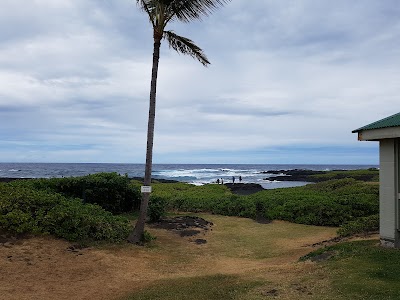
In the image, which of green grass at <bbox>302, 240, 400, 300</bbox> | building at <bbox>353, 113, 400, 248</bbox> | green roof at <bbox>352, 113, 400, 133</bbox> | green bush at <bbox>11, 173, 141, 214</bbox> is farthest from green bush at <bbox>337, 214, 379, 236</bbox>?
green bush at <bbox>11, 173, 141, 214</bbox>

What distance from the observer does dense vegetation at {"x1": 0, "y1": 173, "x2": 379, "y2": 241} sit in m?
11.1

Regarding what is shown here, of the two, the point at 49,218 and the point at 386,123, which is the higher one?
the point at 386,123

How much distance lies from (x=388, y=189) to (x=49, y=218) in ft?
29.2

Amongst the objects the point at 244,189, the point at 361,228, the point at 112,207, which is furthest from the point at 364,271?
the point at 244,189

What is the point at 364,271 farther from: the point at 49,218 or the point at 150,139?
the point at 49,218

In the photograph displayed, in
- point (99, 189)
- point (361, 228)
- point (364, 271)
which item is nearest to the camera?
point (364, 271)

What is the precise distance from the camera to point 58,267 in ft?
30.4

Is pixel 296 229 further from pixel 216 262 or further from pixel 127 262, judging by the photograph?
pixel 127 262

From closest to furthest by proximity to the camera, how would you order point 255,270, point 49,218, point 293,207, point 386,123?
point 255,270, point 386,123, point 49,218, point 293,207

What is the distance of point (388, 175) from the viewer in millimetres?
9617

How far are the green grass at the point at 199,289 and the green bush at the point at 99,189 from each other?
8831mm

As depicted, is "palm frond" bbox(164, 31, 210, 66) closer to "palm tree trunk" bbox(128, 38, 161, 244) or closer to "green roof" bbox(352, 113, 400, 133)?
"palm tree trunk" bbox(128, 38, 161, 244)

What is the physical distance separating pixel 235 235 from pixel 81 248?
5.97 m

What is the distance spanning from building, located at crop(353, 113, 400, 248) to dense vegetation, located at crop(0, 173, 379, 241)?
3291mm
